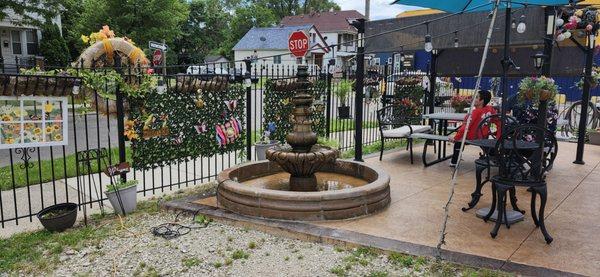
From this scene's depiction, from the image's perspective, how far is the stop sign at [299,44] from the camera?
740 cm

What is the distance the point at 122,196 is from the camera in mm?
4934

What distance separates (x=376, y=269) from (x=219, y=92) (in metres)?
3.57

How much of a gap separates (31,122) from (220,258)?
2.40 m

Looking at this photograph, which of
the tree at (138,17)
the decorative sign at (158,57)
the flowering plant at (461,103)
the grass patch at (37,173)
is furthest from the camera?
the tree at (138,17)

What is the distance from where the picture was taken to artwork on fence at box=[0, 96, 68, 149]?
4.29 m

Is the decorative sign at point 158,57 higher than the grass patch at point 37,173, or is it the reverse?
the decorative sign at point 158,57

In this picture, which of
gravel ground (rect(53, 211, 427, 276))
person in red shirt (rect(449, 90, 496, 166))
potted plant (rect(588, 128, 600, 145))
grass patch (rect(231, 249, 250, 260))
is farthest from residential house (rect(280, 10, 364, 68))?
grass patch (rect(231, 249, 250, 260))

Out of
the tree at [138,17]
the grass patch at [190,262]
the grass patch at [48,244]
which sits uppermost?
the tree at [138,17]

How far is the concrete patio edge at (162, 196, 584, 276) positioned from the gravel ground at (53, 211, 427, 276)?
0.07 m

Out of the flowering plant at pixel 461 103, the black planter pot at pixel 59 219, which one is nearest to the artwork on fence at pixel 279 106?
the black planter pot at pixel 59 219

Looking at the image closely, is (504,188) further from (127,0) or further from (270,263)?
(127,0)

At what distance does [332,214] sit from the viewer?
14.8 ft

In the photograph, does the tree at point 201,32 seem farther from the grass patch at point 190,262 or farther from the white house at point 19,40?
the grass patch at point 190,262

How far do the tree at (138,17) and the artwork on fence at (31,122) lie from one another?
18549mm
